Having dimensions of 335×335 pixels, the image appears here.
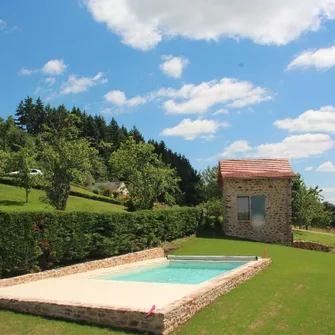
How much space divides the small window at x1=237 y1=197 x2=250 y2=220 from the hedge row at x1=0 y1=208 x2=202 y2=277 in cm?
532

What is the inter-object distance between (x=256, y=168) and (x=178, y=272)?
1151 centimetres

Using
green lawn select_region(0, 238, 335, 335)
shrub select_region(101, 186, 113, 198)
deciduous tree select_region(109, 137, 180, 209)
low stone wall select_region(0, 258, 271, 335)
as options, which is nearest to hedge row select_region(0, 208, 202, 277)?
low stone wall select_region(0, 258, 271, 335)

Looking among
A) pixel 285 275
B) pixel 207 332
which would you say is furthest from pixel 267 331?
pixel 285 275

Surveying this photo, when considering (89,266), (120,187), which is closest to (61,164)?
(89,266)

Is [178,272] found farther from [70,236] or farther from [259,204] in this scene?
[259,204]

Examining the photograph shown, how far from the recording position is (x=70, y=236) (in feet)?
49.3

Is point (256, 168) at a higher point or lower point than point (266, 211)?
higher

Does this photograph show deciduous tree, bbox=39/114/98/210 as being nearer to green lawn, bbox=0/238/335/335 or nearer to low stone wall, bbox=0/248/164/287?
low stone wall, bbox=0/248/164/287

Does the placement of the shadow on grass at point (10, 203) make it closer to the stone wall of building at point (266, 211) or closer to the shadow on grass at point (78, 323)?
the stone wall of building at point (266, 211)

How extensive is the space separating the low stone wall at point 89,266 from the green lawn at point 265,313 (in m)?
3.13

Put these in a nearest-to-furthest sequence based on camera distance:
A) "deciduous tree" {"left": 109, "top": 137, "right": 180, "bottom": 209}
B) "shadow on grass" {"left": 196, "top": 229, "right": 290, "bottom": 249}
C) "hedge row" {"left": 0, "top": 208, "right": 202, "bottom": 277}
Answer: "hedge row" {"left": 0, "top": 208, "right": 202, "bottom": 277}, "shadow on grass" {"left": 196, "top": 229, "right": 290, "bottom": 249}, "deciduous tree" {"left": 109, "top": 137, "right": 180, "bottom": 209}

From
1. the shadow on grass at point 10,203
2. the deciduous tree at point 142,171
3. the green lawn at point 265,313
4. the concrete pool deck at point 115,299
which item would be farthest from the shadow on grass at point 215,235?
the shadow on grass at point 10,203

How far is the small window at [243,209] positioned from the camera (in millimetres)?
25172

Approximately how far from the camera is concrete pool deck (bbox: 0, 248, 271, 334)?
25.6 feet
